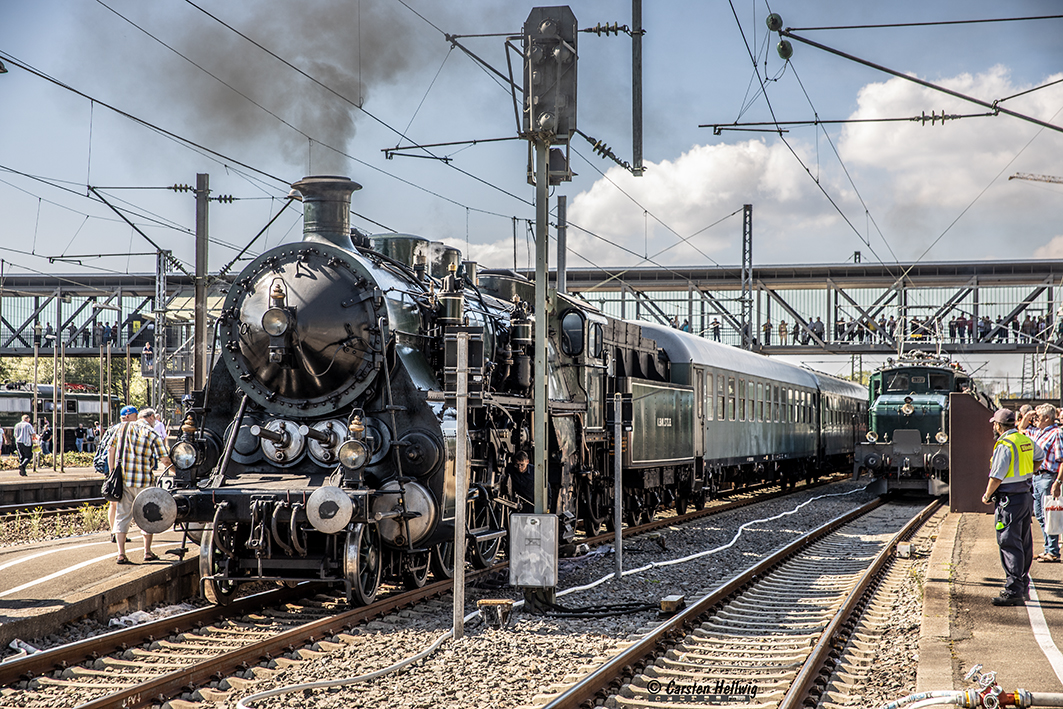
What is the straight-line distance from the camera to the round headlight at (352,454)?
28.8 ft

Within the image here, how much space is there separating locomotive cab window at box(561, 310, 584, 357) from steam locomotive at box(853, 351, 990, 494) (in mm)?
12289

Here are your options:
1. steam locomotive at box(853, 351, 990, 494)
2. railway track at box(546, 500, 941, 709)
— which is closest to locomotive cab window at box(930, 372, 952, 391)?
steam locomotive at box(853, 351, 990, 494)

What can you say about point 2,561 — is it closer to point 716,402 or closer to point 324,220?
point 324,220

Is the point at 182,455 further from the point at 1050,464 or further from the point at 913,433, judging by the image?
the point at 913,433

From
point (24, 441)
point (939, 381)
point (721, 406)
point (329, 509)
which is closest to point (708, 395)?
point (721, 406)

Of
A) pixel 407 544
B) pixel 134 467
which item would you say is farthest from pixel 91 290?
pixel 407 544

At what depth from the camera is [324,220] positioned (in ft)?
33.1

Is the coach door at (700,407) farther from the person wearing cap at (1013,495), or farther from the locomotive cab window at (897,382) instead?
the person wearing cap at (1013,495)

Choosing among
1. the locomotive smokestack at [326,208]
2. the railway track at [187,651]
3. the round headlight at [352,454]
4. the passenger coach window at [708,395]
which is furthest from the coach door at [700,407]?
the round headlight at [352,454]

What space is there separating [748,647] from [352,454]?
3.72 metres

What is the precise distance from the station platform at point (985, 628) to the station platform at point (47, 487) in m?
17.4

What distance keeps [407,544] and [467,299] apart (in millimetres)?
3059

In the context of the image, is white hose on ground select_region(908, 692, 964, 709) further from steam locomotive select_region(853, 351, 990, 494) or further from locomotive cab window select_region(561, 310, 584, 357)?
steam locomotive select_region(853, 351, 990, 494)

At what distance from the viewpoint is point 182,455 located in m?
9.56
